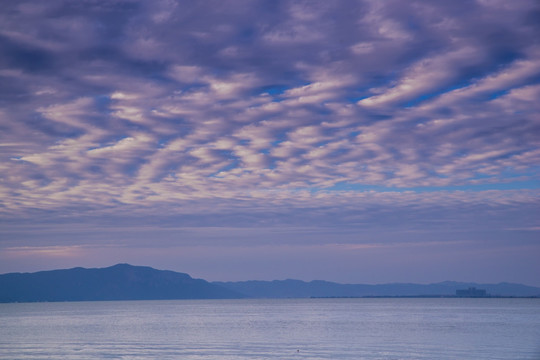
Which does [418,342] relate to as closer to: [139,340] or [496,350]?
Result: [496,350]

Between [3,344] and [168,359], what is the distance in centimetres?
2953

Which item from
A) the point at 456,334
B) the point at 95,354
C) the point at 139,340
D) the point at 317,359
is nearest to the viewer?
the point at 317,359

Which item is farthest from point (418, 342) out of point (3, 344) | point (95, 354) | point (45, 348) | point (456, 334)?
point (3, 344)

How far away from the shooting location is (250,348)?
6375 cm

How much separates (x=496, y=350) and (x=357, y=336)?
21.2 m

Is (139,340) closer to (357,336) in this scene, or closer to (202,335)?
(202,335)

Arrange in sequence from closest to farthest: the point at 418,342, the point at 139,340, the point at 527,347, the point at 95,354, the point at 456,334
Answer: the point at 95,354, the point at 527,347, the point at 418,342, the point at 139,340, the point at 456,334

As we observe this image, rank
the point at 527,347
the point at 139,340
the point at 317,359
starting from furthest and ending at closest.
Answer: the point at 139,340 < the point at 527,347 < the point at 317,359

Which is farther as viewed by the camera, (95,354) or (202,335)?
(202,335)

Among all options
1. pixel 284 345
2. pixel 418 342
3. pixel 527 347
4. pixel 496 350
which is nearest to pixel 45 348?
pixel 284 345

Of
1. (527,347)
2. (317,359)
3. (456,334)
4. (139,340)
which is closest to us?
(317,359)

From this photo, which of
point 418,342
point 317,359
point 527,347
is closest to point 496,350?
point 527,347

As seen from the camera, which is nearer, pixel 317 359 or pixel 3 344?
pixel 317 359

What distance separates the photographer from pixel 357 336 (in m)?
77.8
